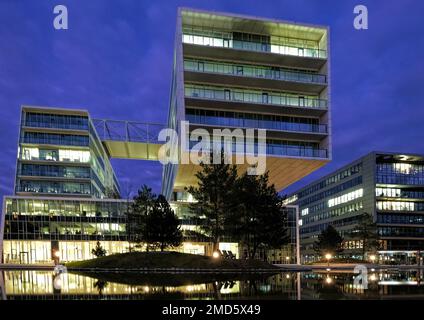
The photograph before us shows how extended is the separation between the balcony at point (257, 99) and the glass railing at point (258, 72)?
9.49 feet

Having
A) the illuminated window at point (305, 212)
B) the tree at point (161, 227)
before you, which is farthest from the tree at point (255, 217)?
the illuminated window at point (305, 212)

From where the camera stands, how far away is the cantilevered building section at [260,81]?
54.8 metres

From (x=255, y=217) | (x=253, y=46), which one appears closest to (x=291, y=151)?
(x=255, y=217)

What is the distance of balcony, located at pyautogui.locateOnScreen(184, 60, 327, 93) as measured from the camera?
181 feet

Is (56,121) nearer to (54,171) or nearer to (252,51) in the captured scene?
(54,171)

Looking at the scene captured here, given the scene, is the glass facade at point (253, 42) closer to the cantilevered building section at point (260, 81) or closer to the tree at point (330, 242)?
the cantilevered building section at point (260, 81)

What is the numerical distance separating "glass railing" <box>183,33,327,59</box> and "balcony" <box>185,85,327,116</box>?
6.66m

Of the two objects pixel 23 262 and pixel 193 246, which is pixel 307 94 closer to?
pixel 193 246

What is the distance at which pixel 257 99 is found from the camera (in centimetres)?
5888

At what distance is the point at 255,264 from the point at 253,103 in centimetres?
2585

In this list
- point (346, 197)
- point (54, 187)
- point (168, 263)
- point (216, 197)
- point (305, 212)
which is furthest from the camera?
point (305, 212)

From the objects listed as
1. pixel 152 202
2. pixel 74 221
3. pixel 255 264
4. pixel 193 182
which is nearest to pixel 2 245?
pixel 74 221

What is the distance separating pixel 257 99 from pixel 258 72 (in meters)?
4.33
